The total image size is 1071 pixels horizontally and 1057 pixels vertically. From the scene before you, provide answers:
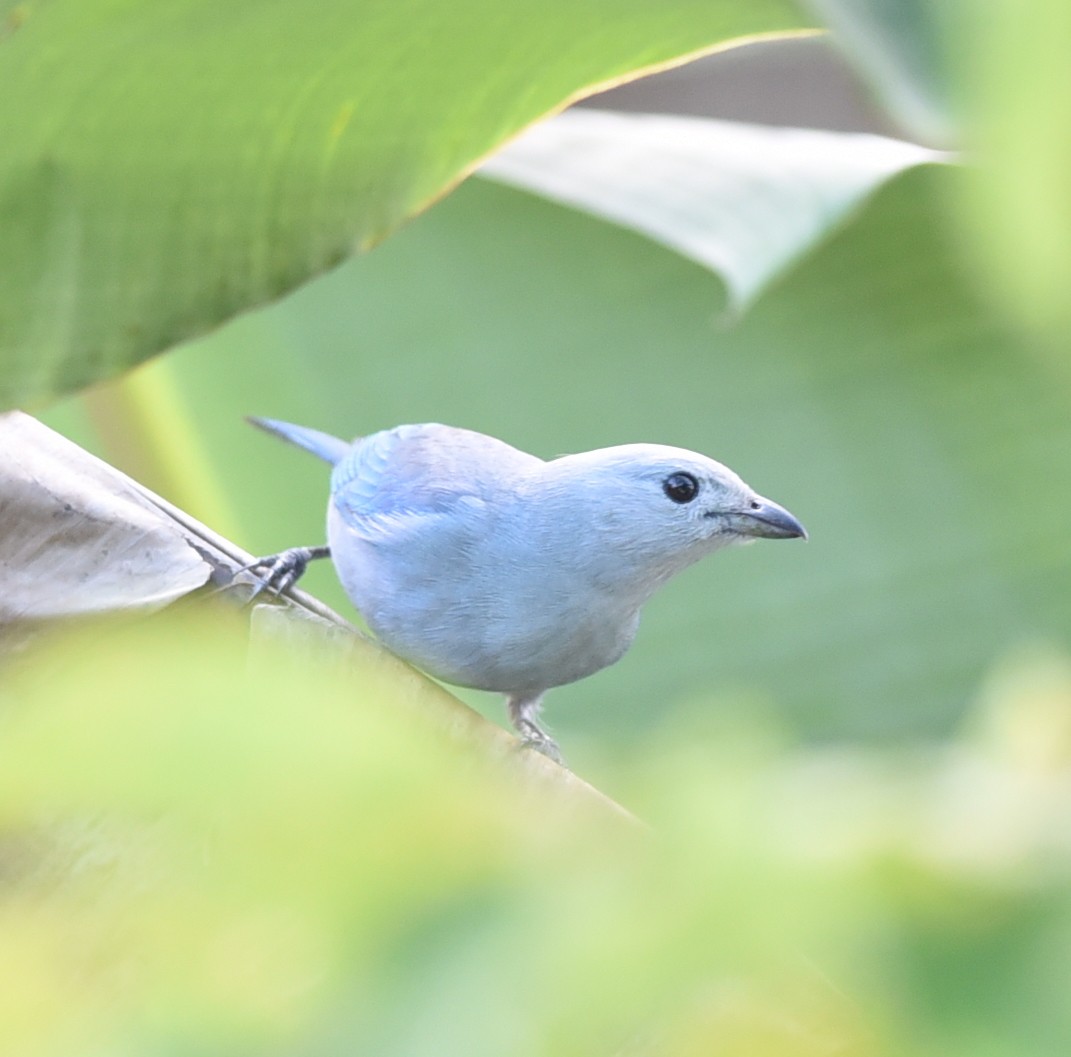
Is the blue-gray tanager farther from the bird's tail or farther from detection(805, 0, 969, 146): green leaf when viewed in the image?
detection(805, 0, 969, 146): green leaf

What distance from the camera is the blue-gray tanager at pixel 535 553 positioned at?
43.9 inches

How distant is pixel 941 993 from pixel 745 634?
41.0 inches

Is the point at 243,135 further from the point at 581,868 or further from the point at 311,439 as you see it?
the point at 581,868

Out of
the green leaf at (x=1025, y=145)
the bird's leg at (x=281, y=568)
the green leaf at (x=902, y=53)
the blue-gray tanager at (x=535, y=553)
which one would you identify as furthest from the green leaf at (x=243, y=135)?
the green leaf at (x=1025, y=145)

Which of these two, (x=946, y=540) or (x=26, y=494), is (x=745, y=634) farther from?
(x=26, y=494)

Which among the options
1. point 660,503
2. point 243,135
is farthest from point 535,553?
point 243,135

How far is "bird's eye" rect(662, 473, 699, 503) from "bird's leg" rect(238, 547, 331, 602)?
307mm

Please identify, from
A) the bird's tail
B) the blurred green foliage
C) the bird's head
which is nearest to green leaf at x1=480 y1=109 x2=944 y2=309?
the bird's head

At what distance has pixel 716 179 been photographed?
42.7 inches

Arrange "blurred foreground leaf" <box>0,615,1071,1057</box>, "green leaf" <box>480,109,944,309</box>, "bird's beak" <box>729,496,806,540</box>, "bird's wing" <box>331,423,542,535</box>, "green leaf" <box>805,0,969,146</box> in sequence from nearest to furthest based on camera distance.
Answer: "blurred foreground leaf" <box>0,615,1071,1057</box> < "green leaf" <box>805,0,969,146</box> < "green leaf" <box>480,109,944,309</box> < "bird's beak" <box>729,496,806,540</box> < "bird's wing" <box>331,423,542,535</box>

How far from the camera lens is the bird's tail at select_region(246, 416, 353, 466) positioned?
48.3 inches

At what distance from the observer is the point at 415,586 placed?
3.80 feet

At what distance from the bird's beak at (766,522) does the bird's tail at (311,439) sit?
39 centimetres

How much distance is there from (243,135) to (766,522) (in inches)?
20.1
